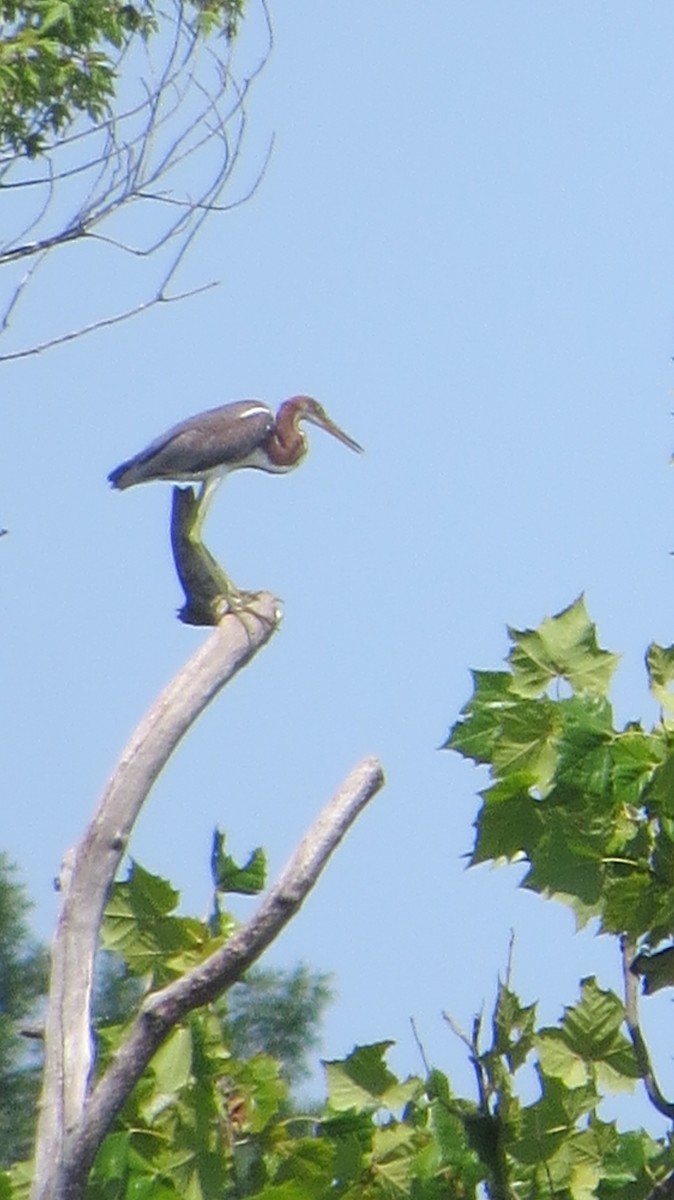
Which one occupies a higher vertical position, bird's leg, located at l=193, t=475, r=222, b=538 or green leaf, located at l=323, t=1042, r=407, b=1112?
bird's leg, located at l=193, t=475, r=222, b=538

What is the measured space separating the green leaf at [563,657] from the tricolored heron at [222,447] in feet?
7.44

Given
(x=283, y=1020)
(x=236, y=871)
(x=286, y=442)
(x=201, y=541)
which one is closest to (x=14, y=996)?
(x=283, y=1020)

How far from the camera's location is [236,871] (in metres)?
3.45

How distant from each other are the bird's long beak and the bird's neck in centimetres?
39

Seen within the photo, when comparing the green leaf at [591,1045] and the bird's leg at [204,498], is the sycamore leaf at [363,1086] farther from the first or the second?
the bird's leg at [204,498]

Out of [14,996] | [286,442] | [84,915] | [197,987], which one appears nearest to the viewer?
[197,987]

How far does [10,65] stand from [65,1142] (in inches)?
307

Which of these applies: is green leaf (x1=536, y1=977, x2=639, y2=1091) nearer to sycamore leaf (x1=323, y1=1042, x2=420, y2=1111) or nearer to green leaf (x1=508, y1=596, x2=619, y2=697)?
sycamore leaf (x1=323, y1=1042, x2=420, y2=1111)

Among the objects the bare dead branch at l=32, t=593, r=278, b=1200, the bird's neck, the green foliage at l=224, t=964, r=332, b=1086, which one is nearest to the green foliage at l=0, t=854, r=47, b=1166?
the green foliage at l=224, t=964, r=332, b=1086

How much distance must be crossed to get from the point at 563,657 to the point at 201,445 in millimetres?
3323

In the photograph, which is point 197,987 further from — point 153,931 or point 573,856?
point 573,856

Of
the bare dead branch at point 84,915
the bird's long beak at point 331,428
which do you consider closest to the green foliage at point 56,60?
the bird's long beak at point 331,428

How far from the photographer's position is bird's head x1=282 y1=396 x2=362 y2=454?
24.3 feet

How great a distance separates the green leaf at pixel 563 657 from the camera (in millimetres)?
3188
